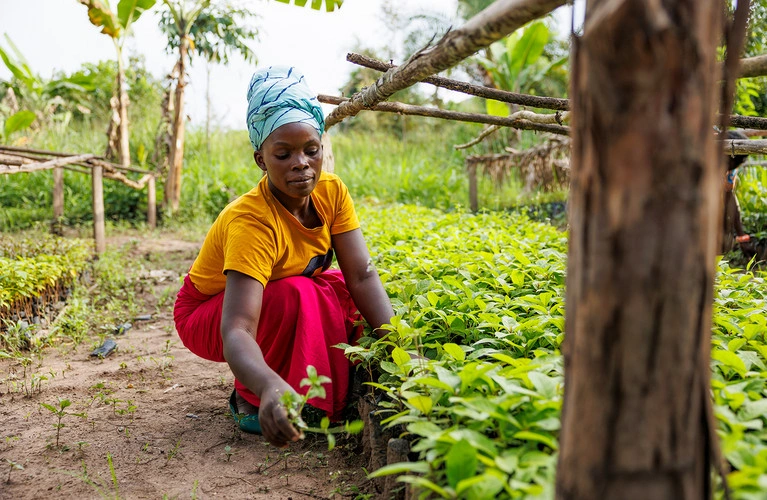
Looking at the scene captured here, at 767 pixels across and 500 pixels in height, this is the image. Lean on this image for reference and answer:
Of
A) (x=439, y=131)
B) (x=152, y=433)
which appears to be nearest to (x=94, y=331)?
(x=152, y=433)

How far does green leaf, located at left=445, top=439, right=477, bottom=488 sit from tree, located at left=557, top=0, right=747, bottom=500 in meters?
0.30

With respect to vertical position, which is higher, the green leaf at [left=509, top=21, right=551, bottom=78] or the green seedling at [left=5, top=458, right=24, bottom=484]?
the green leaf at [left=509, top=21, right=551, bottom=78]

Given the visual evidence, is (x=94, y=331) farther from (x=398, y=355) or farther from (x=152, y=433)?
(x=398, y=355)

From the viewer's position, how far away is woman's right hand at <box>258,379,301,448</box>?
1.62 meters

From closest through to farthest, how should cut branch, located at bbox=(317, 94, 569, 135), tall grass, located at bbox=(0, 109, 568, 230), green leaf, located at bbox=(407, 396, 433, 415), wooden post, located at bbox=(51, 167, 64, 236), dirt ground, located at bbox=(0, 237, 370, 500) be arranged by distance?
green leaf, located at bbox=(407, 396, 433, 415), dirt ground, located at bbox=(0, 237, 370, 500), cut branch, located at bbox=(317, 94, 569, 135), wooden post, located at bbox=(51, 167, 64, 236), tall grass, located at bbox=(0, 109, 568, 230)

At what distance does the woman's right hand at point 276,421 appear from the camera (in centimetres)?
162

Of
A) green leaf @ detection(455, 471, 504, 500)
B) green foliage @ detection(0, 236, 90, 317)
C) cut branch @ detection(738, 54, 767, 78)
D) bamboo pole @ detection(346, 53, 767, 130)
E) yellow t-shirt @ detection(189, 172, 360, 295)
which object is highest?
bamboo pole @ detection(346, 53, 767, 130)

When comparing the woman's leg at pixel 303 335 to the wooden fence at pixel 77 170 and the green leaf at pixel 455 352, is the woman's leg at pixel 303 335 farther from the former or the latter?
the wooden fence at pixel 77 170

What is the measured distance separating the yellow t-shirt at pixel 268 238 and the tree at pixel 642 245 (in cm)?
156

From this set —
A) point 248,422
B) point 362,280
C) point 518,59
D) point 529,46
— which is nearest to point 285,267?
point 362,280

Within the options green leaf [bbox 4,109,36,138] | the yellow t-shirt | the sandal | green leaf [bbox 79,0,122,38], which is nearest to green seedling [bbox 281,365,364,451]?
the yellow t-shirt

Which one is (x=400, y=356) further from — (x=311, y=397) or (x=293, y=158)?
(x=293, y=158)

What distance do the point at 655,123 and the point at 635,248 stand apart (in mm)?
184

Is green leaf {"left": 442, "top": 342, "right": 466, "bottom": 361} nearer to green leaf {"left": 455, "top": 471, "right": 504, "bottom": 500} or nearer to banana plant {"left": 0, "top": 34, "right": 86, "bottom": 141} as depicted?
green leaf {"left": 455, "top": 471, "right": 504, "bottom": 500}
